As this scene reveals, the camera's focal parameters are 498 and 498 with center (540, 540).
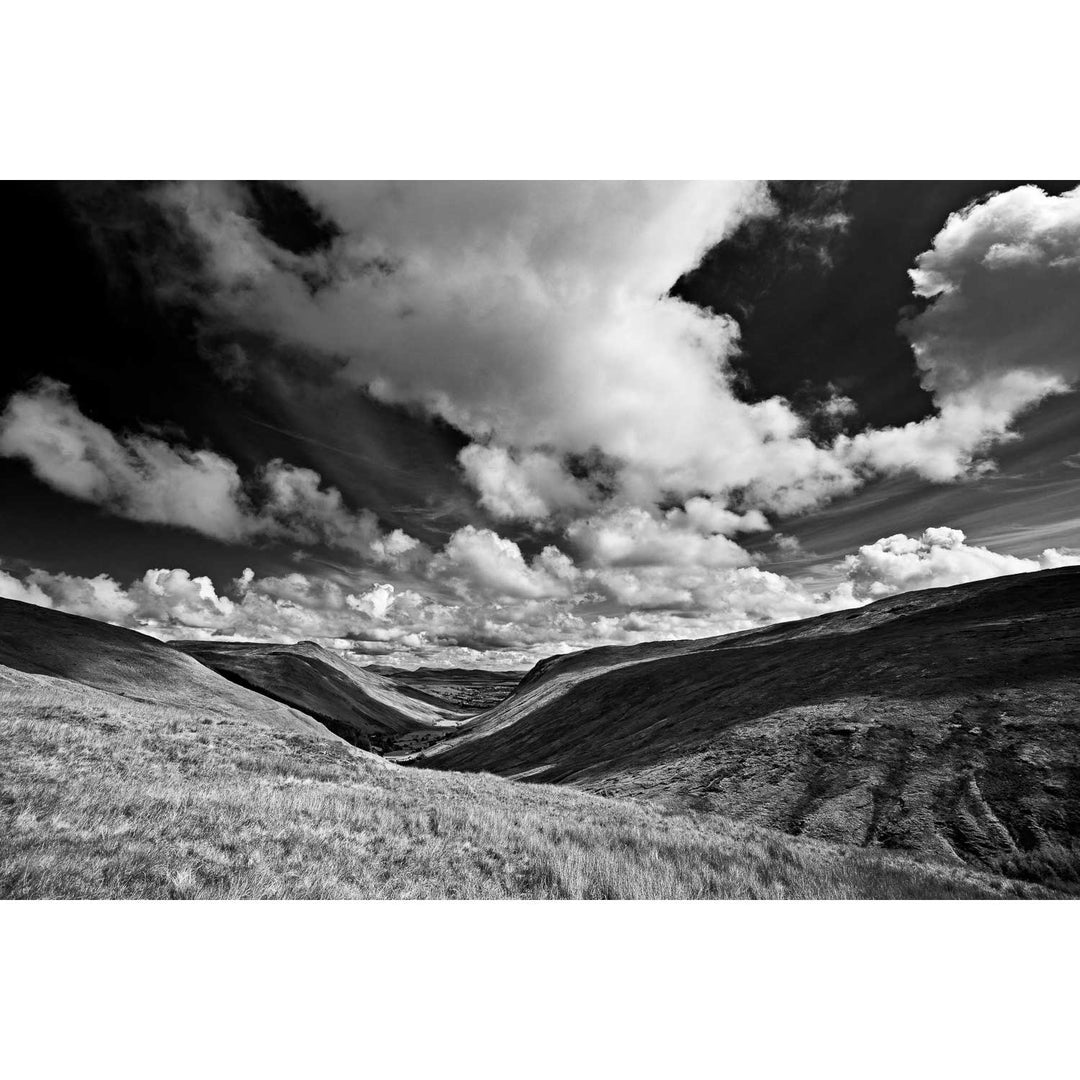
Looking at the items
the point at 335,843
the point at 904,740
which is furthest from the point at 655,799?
the point at 335,843

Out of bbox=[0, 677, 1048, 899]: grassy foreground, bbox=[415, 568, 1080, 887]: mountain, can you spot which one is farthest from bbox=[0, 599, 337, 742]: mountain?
bbox=[0, 677, 1048, 899]: grassy foreground

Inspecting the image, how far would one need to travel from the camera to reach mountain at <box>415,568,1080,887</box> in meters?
15.6

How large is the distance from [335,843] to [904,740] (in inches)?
919

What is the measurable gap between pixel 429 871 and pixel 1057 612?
4629cm

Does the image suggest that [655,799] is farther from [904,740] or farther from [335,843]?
[335,843]

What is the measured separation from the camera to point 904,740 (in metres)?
21.6

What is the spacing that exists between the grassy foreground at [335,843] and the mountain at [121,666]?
5216cm

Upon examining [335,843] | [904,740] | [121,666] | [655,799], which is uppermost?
[121,666]

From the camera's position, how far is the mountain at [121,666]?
220 feet

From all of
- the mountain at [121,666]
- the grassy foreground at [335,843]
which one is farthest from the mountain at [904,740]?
the mountain at [121,666]

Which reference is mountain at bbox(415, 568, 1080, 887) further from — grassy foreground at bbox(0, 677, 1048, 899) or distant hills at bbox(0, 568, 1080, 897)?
grassy foreground at bbox(0, 677, 1048, 899)

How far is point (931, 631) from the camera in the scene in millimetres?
39812

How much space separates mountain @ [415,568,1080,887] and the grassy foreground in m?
2.86
